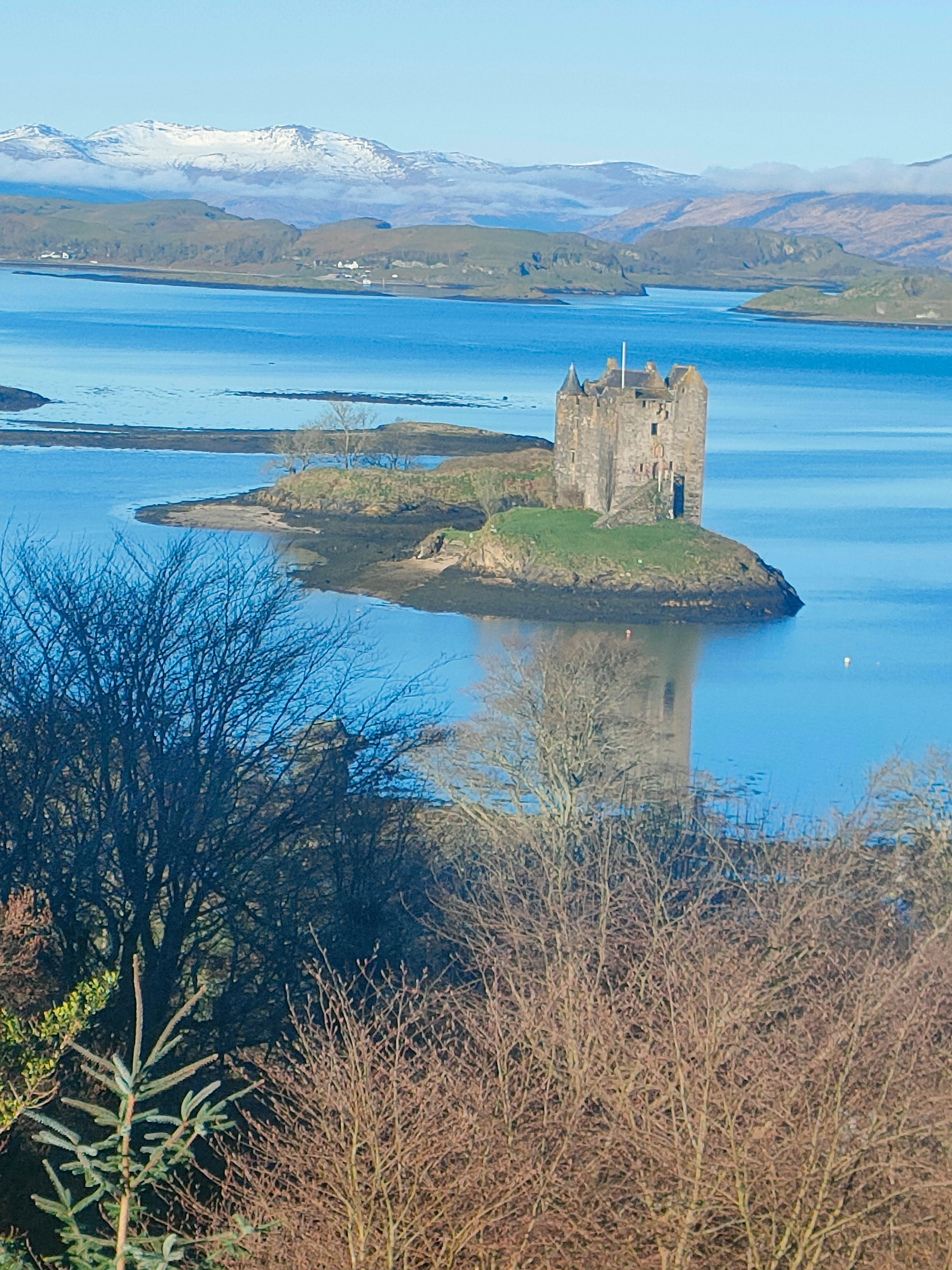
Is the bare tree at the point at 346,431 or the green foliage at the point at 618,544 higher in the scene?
the bare tree at the point at 346,431

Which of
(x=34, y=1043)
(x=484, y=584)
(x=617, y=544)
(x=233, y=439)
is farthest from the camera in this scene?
(x=233, y=439)

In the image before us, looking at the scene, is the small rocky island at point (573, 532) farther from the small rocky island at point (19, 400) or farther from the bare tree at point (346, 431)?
the small rocky island at point (19, 400)

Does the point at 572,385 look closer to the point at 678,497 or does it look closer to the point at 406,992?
the point at 678,497

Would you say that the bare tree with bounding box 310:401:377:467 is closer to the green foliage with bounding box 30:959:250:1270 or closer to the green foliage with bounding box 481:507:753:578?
the green foliage with bounding box 481:507:753:578

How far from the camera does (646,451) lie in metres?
50.6

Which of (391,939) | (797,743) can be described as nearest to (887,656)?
(797,743)

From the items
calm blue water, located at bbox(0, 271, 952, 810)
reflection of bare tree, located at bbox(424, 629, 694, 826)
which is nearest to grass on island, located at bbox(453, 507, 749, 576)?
calm blue water, located at bbox(0, 271, 952, 810)

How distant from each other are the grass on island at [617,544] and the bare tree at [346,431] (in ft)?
50.3

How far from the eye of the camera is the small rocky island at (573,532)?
46156 millimetres

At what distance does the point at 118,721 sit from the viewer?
14.7 metres

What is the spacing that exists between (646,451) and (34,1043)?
138ft

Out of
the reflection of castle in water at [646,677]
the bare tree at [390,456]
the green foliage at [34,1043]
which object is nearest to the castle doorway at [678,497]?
the reflection of castle in water at [646,677]

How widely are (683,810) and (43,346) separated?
114 meters

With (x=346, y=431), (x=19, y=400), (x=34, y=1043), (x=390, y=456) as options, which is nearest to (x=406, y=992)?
(x=34, y=1043)
